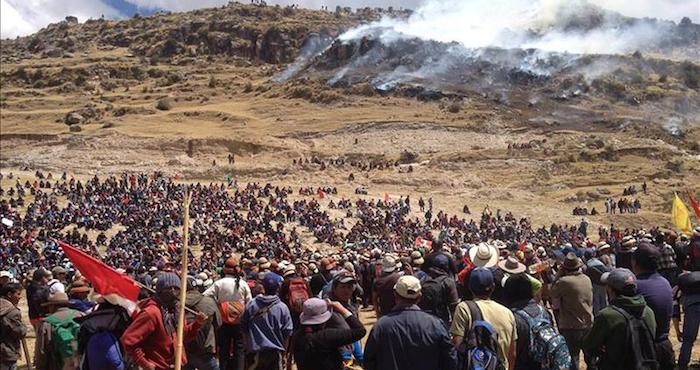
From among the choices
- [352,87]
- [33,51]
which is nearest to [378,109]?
[352,87]

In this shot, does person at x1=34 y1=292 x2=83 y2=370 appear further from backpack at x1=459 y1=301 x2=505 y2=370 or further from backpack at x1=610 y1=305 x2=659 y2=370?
backpack at x1=610 y1=305 x2=659 y2=370

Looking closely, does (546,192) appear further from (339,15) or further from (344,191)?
(339,15)

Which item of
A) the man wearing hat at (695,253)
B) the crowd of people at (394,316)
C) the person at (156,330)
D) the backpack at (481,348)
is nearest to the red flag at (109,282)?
the crowd of people at (394,316)

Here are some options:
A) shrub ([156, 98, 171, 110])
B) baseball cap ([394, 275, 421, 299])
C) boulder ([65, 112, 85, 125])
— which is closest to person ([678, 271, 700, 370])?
baseball cap ([394, 275, 421, 299])

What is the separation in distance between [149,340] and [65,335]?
3.33ft

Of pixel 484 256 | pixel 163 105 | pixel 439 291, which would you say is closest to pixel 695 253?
pixel 484 256

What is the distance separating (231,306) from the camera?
22.2 ft

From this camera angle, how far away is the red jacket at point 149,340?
491 centimetres

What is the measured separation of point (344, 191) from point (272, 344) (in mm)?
38276

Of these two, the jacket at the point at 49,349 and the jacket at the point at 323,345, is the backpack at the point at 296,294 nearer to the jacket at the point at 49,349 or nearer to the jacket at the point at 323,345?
the jacket at the point at 323,345

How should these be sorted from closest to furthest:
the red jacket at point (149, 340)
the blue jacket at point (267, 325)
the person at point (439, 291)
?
the red jacket at point (149, 340), the blue jacket at point (267, 325), the person at point (439, 291)

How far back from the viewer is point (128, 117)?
77.1 m

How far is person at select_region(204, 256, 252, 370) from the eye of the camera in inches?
267

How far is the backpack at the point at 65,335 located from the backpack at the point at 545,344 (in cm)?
354
